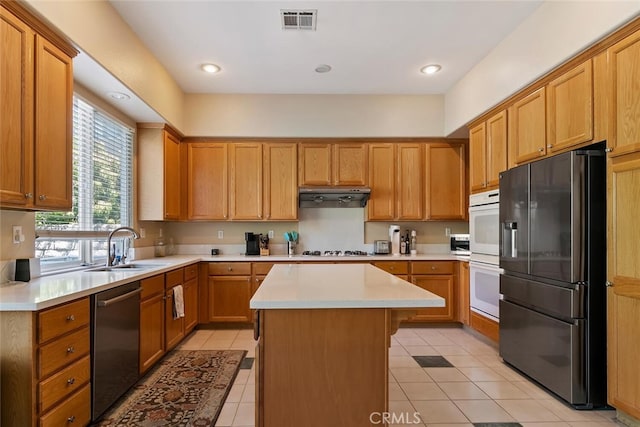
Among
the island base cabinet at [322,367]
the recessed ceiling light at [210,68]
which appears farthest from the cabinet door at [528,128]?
the recessed ceiling light at [210,68]

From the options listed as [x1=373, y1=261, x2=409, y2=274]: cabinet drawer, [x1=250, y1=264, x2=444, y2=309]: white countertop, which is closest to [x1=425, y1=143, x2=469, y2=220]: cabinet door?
[x1=373, y1=261, x2=409, y2=274]: cabinet drawer

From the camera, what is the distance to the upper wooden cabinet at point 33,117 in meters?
1.77

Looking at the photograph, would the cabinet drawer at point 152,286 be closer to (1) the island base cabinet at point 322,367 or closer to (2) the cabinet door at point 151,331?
(2) the cabinet door at point 151,331

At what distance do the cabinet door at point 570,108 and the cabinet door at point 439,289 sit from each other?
6.59 feet

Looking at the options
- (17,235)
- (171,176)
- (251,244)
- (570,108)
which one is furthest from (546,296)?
(171,176)

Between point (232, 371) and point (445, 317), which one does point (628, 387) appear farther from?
point (232, 371)

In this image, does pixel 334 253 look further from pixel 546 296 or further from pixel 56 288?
pixel 56 288

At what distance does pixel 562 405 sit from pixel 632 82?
Answer: 2.03 m

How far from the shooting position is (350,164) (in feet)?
14.5

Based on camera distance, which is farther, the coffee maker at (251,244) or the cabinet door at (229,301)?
the coffee maker at (251,244)

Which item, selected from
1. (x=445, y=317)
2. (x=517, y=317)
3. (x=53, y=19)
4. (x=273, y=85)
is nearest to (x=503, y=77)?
(x=517, y=317)

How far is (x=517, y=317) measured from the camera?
2768 mm

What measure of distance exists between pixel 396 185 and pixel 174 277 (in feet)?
9.08

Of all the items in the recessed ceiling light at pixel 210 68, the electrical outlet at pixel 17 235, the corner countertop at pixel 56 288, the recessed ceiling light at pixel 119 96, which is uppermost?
the recessed ceiling light at pixel 210 68
